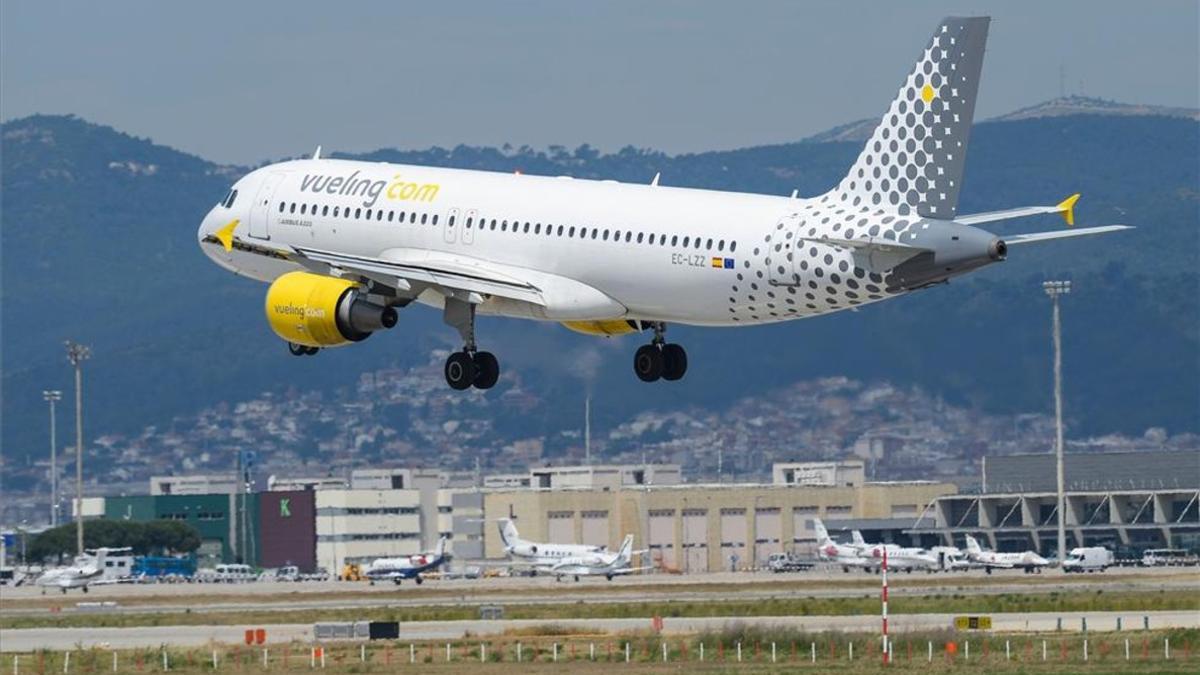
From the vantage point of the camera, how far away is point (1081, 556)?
180375 millimetres

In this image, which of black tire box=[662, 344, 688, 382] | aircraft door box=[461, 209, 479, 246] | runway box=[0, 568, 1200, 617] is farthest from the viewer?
runway box=[0, 568, 1200, 617]

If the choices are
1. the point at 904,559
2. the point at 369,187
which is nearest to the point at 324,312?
the point at 369,187

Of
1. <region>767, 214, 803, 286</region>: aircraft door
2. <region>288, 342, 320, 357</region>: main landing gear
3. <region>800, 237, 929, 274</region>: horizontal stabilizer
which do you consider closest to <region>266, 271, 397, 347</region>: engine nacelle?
<region>288, 342, 320, 357</region>: main landing gear

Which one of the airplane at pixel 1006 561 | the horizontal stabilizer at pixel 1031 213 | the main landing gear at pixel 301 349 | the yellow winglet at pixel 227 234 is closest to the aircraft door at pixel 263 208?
the yellow winglet at pixel 227 234

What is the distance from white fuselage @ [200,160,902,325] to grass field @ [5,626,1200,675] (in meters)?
18.5

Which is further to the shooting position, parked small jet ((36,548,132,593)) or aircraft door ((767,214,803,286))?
parked small jet ((36,548,132,593))

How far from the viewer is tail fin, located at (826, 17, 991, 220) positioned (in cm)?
6612

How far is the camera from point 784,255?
6650cm

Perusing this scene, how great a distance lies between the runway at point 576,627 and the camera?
10521cm

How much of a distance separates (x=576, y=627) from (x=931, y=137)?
49.1 m

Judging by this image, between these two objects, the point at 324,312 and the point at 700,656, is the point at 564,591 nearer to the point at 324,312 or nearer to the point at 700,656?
the point at 700,656

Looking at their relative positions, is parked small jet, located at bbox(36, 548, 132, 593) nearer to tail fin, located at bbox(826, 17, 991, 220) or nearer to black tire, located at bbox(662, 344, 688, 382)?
black tire, located at bbox(662, 344, 688, 382)

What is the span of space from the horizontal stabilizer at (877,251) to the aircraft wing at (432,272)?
9.88 m

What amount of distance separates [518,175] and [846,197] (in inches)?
478
